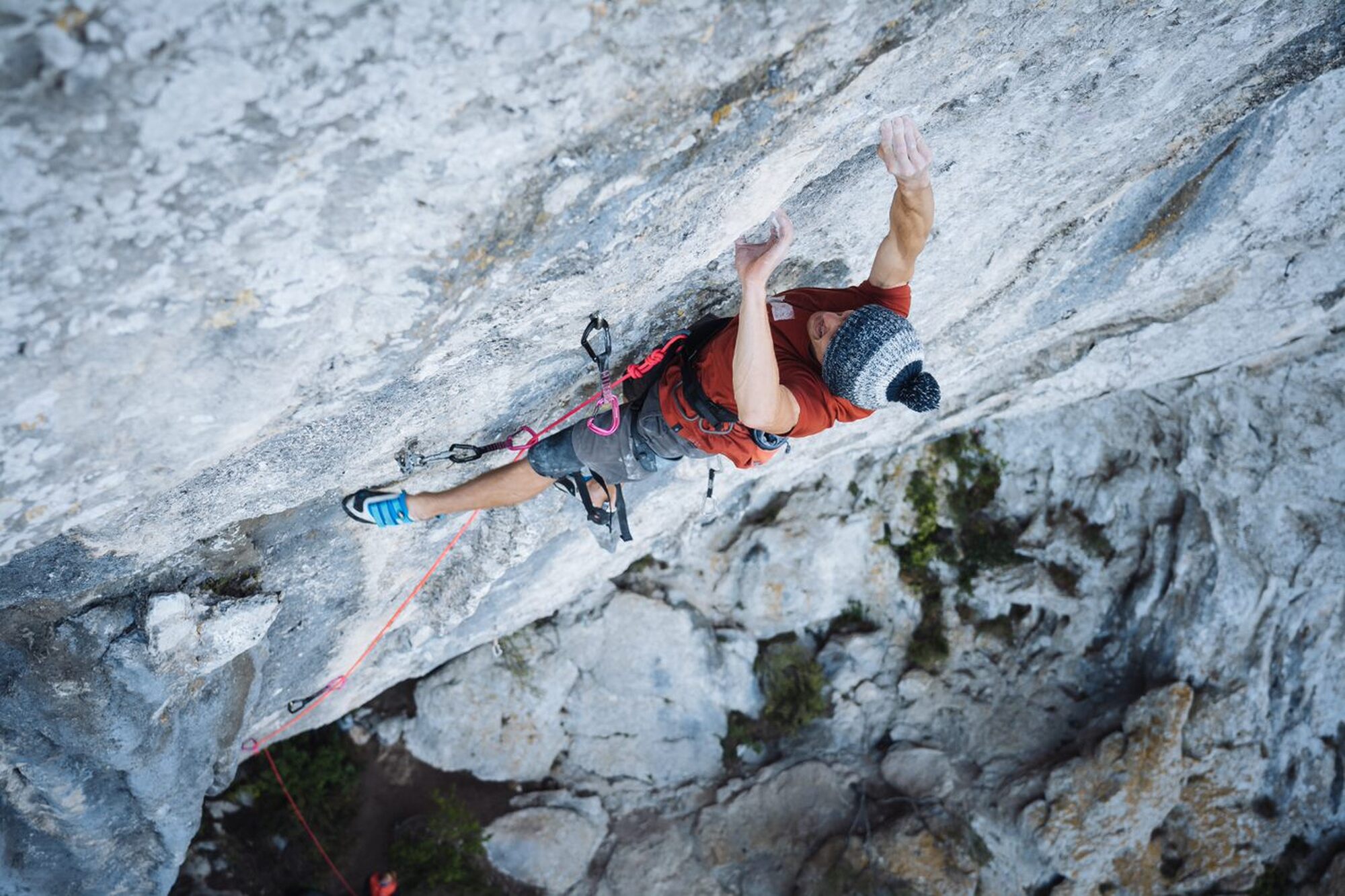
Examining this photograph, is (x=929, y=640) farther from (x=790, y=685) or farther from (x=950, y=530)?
(x=790, y=685)

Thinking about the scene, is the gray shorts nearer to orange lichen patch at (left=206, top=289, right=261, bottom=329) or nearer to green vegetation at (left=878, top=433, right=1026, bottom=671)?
orange lichen patch at (left=206, top=289, right=261, bottom=329)

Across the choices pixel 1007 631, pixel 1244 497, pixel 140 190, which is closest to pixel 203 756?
pixel 140 190

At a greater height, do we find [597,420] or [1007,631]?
[597,420]

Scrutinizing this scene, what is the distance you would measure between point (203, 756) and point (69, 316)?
3471 mm

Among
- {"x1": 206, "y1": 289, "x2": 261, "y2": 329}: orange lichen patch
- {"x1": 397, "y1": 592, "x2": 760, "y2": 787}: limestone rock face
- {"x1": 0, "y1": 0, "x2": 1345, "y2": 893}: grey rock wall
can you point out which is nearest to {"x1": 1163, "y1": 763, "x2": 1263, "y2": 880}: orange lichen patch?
{"x1": 0, "y1": 0, "x2": 1345, "y2": 893}: grey rock wall

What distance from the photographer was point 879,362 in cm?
324

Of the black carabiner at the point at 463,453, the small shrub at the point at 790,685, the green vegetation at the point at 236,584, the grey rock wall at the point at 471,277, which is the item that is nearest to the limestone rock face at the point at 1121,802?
the grey rock wall at the point at 471,277

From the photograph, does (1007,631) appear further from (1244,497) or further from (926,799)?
(1244,497)

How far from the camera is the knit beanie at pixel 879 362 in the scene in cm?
324

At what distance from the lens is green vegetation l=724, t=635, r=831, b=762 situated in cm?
849

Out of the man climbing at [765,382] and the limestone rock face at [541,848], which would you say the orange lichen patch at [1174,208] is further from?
the limestone rock face at [541,848]

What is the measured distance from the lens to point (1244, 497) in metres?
7.11

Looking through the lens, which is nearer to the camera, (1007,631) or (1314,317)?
(1314,317)

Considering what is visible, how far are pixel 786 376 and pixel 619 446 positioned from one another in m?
1.08
